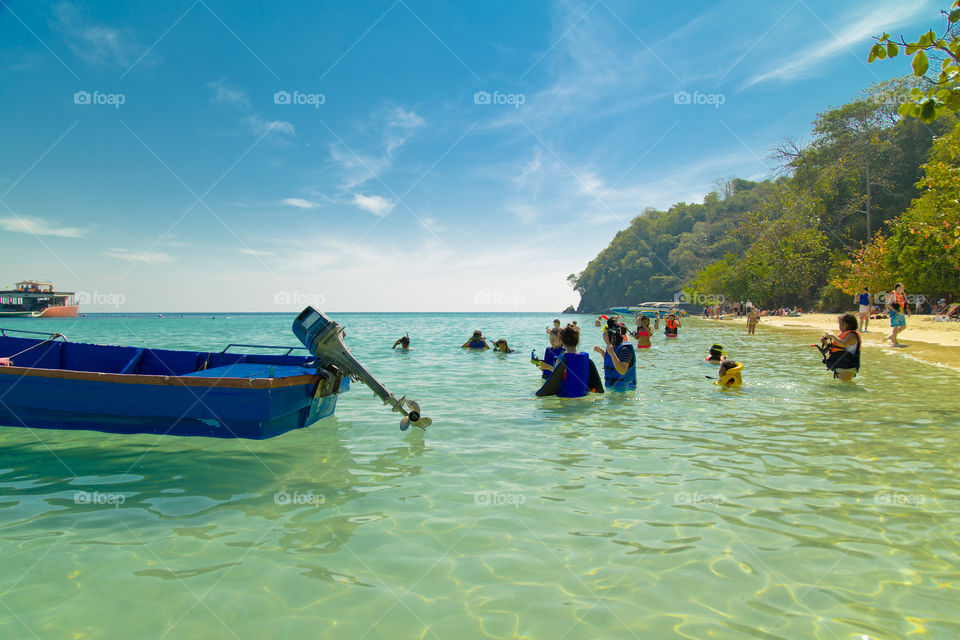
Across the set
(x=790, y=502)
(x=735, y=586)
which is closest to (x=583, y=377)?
(x=790, y=502)

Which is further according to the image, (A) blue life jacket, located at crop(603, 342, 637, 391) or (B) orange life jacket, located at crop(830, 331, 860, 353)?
(B) orange life jacket, located at crop(830, 331, 860, 353)

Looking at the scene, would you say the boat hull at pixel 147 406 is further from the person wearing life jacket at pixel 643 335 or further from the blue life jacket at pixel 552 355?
the person wearing life jacket at pixel 643 335

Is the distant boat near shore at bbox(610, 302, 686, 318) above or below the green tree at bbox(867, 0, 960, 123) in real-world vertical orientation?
below

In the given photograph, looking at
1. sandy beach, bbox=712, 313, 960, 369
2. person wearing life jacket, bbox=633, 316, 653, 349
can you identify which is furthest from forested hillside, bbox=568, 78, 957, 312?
person wearing life jacket, bbox=633, 316, 653, 349

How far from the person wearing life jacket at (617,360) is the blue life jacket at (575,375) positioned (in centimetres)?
79

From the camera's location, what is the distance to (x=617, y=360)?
11.5 meters

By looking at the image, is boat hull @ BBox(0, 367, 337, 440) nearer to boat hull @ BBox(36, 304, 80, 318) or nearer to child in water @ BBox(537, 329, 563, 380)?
child in water @ BBox(537, 329, 563, 380)

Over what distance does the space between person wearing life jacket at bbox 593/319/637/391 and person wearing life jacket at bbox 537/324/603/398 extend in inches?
28.1

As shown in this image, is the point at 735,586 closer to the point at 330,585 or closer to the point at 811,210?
the point at 330,585

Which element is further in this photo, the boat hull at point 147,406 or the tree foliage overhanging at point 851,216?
the tree foliage overhanging at point 851,216

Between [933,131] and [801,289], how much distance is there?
76.8ft

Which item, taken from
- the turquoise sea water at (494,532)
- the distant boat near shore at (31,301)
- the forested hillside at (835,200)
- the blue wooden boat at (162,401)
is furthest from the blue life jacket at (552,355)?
the distant boat near shore at (31,301)

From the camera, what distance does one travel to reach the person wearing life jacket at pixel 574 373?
419 inches

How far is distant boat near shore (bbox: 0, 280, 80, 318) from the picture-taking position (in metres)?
86.2
